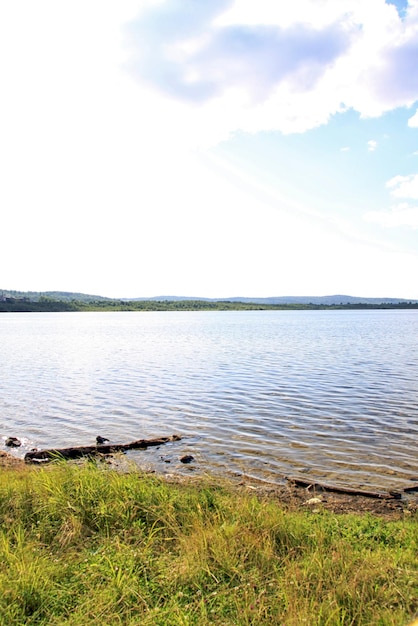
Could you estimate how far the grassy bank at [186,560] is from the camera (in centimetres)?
481

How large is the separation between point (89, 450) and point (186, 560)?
29.9ft

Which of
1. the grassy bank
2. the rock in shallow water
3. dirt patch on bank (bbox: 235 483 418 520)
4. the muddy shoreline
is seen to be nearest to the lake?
the rock in shallow water

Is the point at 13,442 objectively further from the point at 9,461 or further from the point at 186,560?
the point at 186,560

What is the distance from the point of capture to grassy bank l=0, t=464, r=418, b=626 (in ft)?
15.8

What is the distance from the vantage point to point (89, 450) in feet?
46.1

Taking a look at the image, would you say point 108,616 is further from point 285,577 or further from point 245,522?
point 245,522

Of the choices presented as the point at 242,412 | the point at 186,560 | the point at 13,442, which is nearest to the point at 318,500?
the point at 186,560

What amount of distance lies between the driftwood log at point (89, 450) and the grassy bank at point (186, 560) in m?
5.26

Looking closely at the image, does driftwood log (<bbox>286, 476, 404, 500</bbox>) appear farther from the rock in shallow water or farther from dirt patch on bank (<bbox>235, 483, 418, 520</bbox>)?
the rock in shallow water

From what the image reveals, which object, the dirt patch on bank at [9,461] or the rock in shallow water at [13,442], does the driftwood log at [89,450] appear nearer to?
the dirt patch on bank at [9,461]

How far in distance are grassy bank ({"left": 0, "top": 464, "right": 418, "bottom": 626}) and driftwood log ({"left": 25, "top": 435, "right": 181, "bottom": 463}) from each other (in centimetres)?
526

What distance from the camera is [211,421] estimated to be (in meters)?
18.1

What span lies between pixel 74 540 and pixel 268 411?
45.0 feet

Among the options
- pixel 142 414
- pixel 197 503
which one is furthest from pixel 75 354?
pixel 197 503
